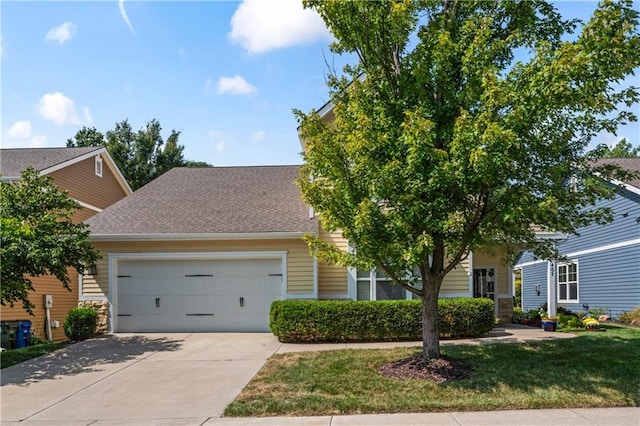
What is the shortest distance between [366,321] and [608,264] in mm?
11710

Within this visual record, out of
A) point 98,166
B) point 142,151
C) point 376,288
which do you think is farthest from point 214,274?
point 142,151

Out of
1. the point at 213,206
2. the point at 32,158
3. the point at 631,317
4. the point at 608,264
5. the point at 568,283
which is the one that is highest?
the point at 32,158

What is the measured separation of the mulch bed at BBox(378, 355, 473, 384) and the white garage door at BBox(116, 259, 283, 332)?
570 centimetres

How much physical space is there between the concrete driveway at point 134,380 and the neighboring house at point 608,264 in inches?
404

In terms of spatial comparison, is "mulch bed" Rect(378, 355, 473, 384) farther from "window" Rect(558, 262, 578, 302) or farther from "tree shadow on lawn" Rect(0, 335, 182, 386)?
"window" Rect(558, 262, 578, 302)

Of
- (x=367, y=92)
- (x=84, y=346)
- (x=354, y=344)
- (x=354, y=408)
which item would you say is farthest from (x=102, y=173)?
(x=354, y=408)

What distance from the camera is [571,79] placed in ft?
23.2

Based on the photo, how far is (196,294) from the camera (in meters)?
14.2

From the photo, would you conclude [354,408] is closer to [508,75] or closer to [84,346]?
[508,75]

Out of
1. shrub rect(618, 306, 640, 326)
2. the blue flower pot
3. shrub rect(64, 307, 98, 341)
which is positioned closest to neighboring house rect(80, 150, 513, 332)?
shrub rect(64, 307, 98, 341)

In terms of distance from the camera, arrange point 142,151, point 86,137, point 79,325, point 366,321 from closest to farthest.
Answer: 1. point 366,321
2. point 79,325
3. point 142,151
4. point 86,137

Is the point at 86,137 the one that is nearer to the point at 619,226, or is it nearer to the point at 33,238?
the point at 33,238

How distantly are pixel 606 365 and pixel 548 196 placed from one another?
3.52m

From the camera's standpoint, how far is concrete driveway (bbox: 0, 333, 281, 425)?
7.11m
